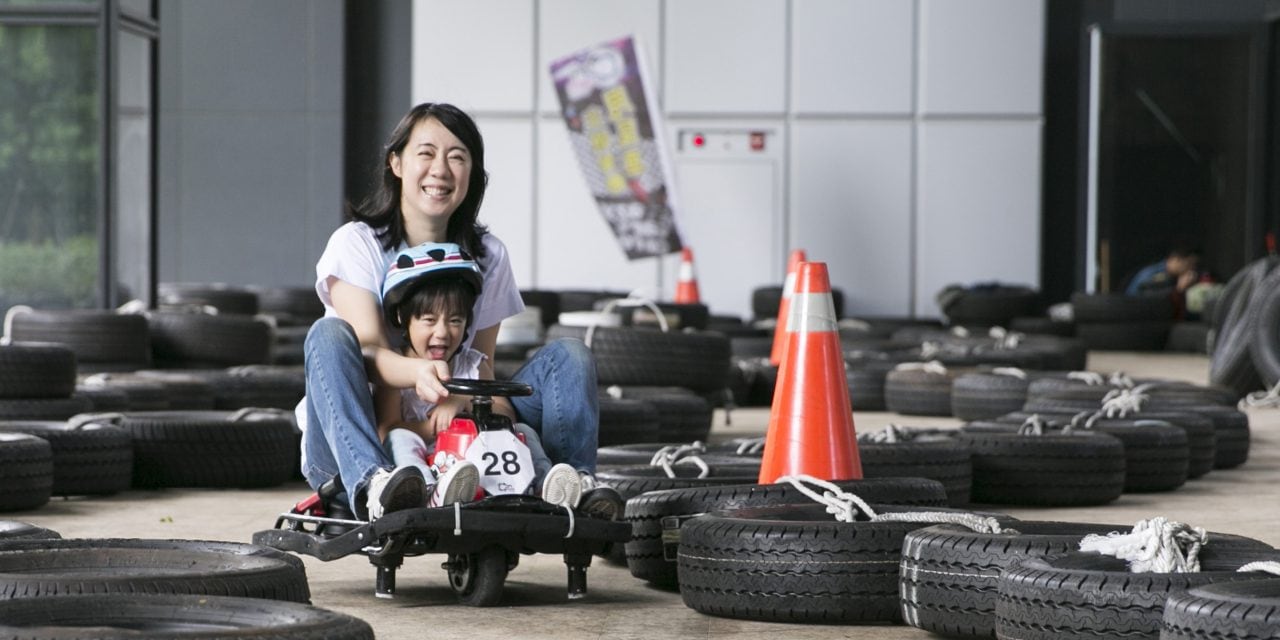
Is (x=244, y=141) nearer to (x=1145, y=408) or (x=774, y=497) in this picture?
(x=1145, y=408)

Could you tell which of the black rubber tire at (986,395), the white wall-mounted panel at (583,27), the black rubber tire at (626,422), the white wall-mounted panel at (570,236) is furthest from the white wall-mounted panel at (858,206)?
the black rubber tire at (626,422)

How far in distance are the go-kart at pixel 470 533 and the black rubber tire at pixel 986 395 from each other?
4.80m

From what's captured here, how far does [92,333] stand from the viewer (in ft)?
26.5

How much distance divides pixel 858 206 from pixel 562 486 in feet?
39.8

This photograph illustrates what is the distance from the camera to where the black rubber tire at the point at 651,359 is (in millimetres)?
7211

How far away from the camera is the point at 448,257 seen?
3.53m

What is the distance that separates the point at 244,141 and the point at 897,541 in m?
13.3

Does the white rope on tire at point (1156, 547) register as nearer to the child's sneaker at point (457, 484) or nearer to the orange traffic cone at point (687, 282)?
the child's sneaker at point (457, 484)

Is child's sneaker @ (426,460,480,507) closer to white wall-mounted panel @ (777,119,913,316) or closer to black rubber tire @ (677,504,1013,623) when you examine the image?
black rubber tire @ (677,504,1013,623)

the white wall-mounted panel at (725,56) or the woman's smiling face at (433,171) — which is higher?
the white wall-mounted panel at (725,56)

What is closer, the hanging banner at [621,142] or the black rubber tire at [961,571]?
the black rubber tire at [961,571]

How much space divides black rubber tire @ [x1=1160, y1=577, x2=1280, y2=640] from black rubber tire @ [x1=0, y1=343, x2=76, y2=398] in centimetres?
456

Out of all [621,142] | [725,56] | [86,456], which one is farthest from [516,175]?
[86,456]

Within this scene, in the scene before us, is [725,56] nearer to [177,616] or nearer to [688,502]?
[688,502]
